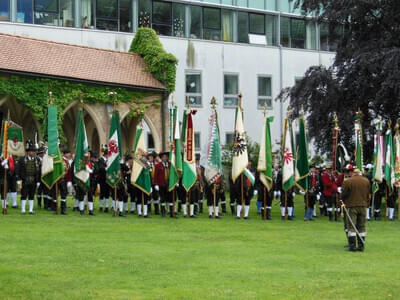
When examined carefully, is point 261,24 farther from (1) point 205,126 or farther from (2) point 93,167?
(2) point 93,167

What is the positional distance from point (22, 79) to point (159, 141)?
7502 millimetres

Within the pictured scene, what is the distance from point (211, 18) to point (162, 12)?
3151mm

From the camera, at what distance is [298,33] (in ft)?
174

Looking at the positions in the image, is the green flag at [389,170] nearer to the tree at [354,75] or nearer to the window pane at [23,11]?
the tree at [354,75]

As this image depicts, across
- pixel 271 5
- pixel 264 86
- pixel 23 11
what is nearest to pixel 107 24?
pixel 23 11

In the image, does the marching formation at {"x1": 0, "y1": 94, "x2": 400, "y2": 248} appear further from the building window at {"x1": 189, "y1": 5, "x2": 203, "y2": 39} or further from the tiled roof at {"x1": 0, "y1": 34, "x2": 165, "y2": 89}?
the building window at {"x1": 189, "y1": 5, "x2": 203, "y2": 39}

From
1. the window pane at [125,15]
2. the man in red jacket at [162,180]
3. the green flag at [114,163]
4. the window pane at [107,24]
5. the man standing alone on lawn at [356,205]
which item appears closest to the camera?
the man standing alone on lawn at [356,205]

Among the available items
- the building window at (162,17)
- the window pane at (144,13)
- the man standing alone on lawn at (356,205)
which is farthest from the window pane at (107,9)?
the man standing alone on lawn at (356,205)

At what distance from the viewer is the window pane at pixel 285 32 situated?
52312 mm

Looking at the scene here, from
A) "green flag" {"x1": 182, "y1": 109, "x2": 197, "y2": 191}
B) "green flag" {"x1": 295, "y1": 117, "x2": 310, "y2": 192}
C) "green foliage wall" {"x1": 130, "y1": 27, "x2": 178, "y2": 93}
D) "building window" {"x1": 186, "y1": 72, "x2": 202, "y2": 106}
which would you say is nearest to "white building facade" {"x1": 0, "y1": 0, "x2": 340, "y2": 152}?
"building window" {"x1": 186, "y1": 72, "x2": 202, "y2": 106}

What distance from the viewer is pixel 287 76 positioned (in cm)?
5169

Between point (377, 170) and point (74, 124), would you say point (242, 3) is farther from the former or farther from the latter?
point (377, 170)

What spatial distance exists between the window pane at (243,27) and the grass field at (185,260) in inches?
1120

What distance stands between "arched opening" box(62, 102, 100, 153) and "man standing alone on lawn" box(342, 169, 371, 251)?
20971 mm
